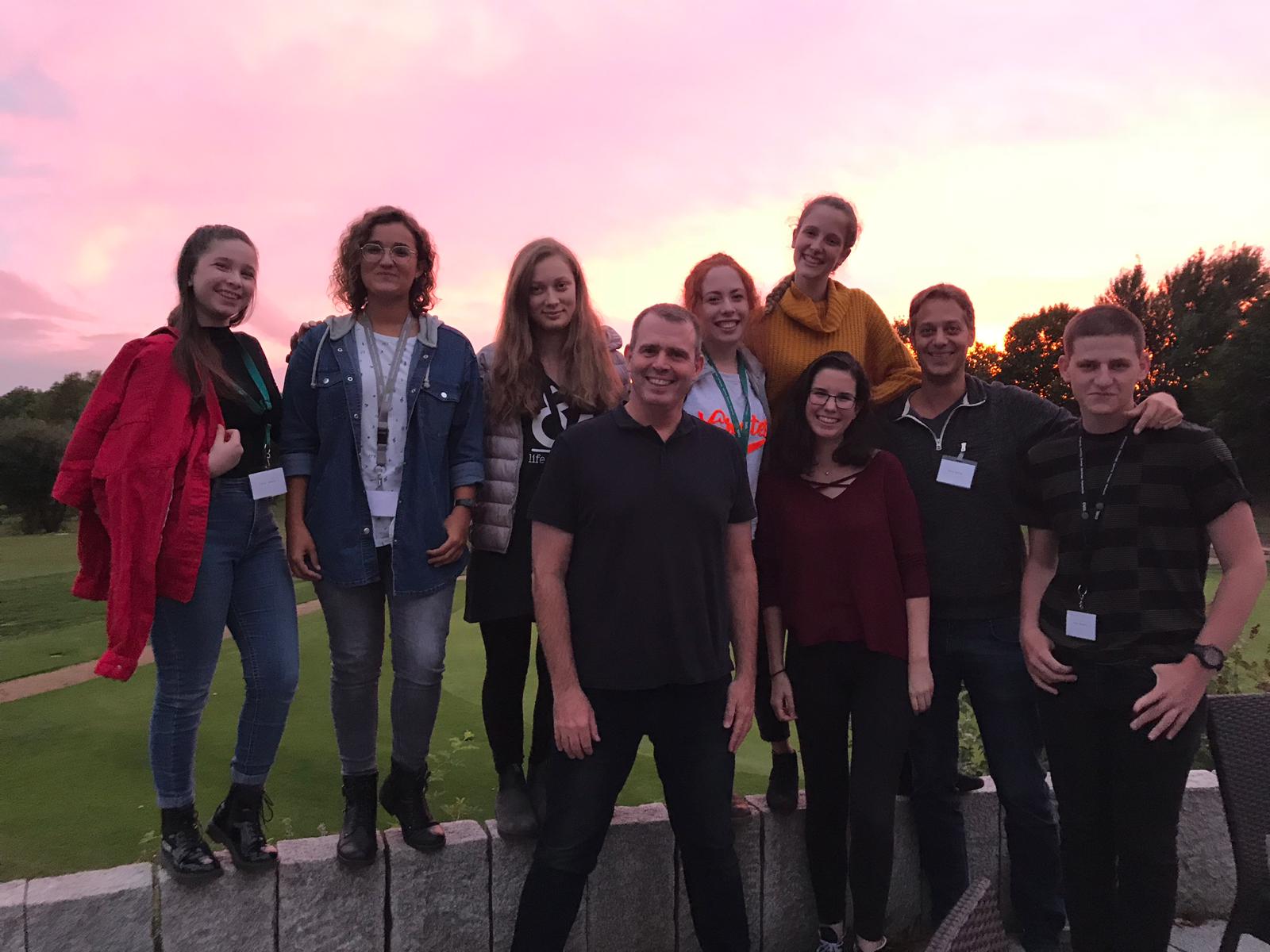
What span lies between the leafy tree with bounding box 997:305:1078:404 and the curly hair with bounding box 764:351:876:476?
35.5 meters

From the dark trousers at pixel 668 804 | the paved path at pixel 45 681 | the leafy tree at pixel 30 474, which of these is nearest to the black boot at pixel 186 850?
the dark trousers at pixel 668 804

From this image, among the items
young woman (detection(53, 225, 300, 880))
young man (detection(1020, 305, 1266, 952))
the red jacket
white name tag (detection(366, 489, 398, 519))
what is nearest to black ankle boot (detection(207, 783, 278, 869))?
young woman (detection(53, 225, 300, 880))

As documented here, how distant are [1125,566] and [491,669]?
1907 millimetres

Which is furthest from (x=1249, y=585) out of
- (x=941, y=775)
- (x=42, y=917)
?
(x=42, y=917)

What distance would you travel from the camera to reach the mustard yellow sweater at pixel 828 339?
2.98 meters

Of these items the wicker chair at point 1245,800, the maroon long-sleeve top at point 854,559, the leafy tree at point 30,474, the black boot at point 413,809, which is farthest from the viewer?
the leafy tree at point 30,474

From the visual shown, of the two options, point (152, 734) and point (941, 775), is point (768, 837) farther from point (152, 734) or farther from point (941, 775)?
point (152, 734)

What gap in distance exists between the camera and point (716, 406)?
9.14ft

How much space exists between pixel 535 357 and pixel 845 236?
121 centimetres

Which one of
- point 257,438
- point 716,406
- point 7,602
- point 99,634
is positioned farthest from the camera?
point 7,602

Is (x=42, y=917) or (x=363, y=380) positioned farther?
(x=363, y=380)

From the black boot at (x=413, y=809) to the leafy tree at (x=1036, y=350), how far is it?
36172mm

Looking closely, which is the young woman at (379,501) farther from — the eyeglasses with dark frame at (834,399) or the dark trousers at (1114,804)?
the dark trousers at (1114,804)

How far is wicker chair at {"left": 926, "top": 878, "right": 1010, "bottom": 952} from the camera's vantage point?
0.93m
